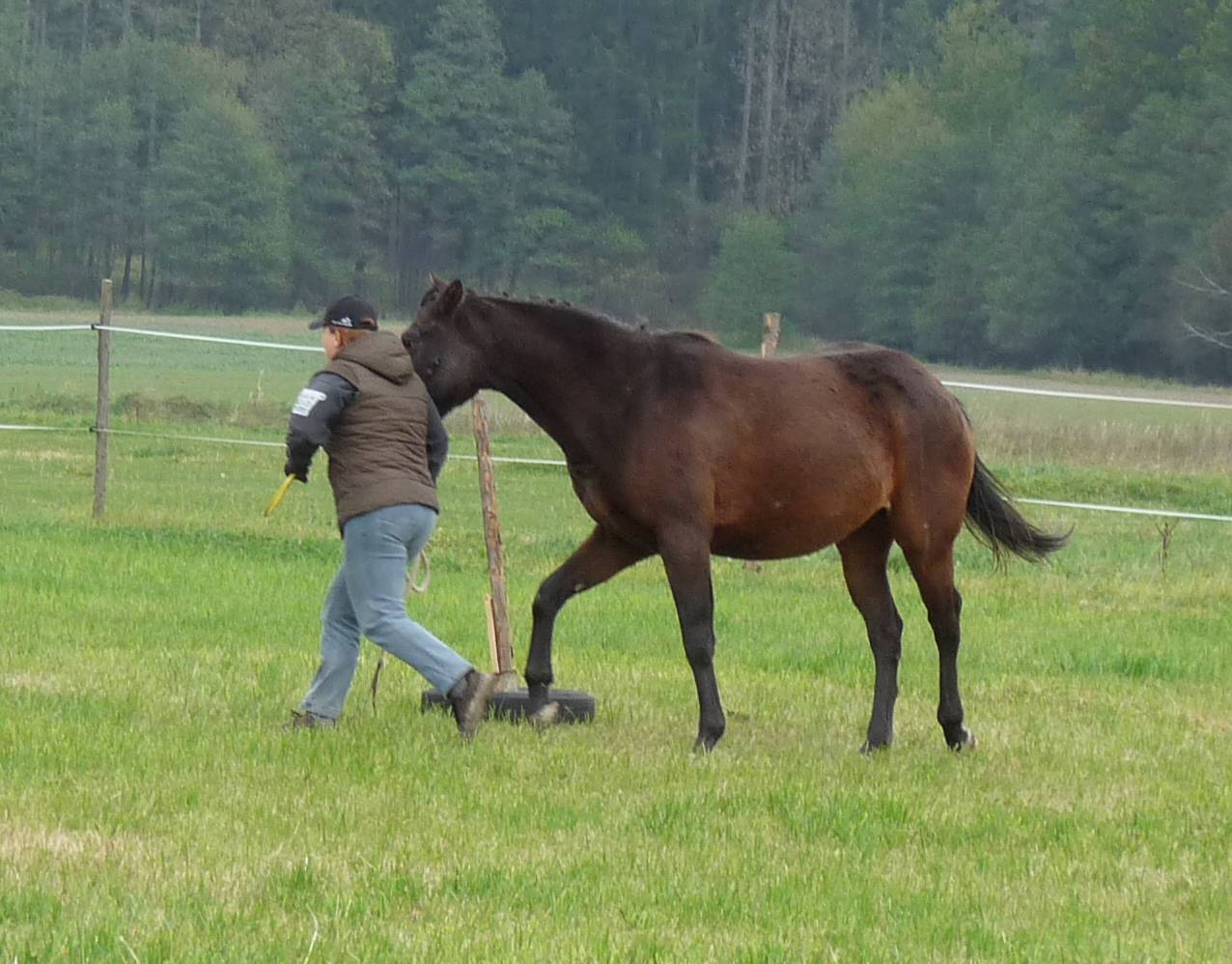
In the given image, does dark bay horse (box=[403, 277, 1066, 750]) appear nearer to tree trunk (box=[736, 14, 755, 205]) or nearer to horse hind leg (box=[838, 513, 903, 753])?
horse hind leg (box=[838, 513, 903, 753])

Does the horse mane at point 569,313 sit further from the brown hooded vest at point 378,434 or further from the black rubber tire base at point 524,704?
the black rubber tire base at point 524,704

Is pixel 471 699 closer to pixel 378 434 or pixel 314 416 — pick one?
pixel 378 434

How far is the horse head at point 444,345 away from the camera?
808 cm

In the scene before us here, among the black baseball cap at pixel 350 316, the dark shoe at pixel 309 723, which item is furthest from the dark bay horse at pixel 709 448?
the dark shoe at pixel 309 723

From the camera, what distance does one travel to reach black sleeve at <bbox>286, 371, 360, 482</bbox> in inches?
299

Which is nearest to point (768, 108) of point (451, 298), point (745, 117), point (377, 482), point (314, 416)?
point (745, 117)

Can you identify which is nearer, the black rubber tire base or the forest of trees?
the black rubber tire base

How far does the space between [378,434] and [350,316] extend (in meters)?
0.55

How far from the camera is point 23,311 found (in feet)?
241

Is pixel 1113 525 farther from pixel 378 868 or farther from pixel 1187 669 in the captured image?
pixel 378 868

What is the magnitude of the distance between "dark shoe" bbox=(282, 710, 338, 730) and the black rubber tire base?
2.06 ft

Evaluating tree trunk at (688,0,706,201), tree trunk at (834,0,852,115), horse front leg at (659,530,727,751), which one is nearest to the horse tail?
horse front leg at (659,530,727,751)

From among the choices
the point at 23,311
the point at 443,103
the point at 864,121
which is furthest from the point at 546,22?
the point at 23,311

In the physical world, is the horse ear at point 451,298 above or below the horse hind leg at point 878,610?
above
